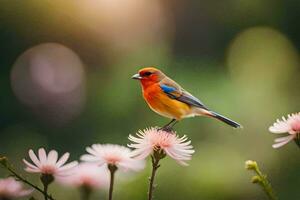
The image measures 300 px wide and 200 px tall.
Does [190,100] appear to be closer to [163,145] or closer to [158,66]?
[163,145]

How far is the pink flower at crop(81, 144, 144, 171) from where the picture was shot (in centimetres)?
53

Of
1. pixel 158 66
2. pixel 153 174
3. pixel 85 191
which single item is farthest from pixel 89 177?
pixel 158 66

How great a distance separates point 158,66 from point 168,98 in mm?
2176

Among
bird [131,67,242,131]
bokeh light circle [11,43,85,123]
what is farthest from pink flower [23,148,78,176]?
bokeh light circle [11,43,85,123]

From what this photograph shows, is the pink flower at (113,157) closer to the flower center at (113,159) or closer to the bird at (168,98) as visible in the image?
the flower center at (113,159)

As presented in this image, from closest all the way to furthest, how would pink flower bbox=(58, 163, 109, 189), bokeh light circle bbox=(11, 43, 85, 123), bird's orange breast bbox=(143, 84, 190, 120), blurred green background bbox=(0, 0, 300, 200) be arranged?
1. pink flower bbox=(58, 163, 109, 189)
2. bird's orange breast bbox=(143, 84, 190, 120)
3. blurred green background bbox=(0, 0, 300, 200)
4. bokeh light circle bbox=(11, 43, 85, 123)

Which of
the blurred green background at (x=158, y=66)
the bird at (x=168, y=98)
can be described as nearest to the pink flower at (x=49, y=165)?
the bird at (x=168, y=98)

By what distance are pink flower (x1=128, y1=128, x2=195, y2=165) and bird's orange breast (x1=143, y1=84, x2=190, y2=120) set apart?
0.28 meters

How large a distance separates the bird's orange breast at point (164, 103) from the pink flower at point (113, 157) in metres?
0.27

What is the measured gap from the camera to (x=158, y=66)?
121 inches

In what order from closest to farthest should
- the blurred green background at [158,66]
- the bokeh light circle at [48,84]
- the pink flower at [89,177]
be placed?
1. the pink flower at [89,177]
2. the blurred green background at [158,66]
3. the bokeh light circle at [48,84]

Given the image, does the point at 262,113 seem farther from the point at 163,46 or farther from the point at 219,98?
the point at 163,46

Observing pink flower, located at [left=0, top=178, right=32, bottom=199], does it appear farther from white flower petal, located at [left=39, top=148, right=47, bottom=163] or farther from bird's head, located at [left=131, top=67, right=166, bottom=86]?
bird's head, located at [left=131, top=67, right=166, bottom=86]

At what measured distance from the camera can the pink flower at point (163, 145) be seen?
52 centimetres
